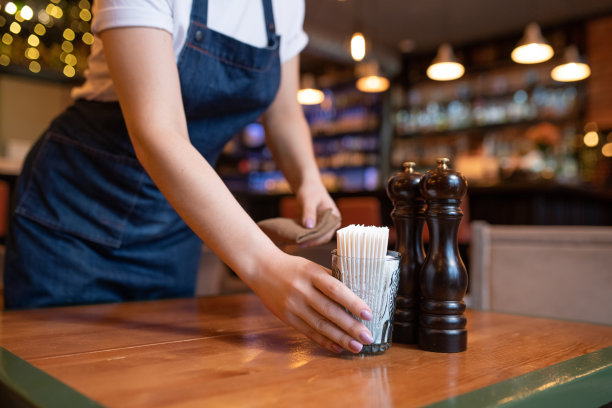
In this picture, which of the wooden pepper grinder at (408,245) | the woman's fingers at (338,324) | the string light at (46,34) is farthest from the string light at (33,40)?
the woman's fingers at (338,324)

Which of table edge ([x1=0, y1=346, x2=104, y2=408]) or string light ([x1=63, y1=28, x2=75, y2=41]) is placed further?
string light ([x1=63, y1=28, x2=75, y2=41])

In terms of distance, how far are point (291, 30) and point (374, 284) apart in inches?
27.4

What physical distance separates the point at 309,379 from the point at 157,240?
670 mm

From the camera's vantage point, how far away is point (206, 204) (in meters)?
0.68

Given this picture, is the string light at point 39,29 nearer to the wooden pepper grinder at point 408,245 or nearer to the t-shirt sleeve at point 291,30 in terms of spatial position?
the t-shirt sleeve at point 291,30

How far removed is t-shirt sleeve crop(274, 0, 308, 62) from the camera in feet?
3.54

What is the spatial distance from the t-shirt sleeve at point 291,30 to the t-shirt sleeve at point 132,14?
35cm

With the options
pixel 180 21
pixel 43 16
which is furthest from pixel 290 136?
pixel 43 16

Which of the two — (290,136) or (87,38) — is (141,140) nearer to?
(290,136)

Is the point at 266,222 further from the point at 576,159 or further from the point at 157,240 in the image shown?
the point at 576,159

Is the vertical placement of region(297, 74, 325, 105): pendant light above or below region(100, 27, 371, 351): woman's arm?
above

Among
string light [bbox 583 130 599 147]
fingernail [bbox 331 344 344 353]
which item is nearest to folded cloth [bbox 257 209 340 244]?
fingernail [bbox 331 344 344 353]

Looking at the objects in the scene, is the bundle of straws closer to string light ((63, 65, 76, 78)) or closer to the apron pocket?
the apron pocket

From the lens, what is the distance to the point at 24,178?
1081mm
